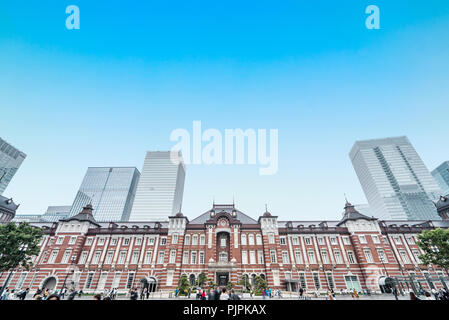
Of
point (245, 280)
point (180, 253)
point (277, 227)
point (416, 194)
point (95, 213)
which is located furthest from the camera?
point (95, 213)

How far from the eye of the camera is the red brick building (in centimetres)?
3441

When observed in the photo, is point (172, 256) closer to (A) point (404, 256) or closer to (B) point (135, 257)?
(B) point (135, 257)

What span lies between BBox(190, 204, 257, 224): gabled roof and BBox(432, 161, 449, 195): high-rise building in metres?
162

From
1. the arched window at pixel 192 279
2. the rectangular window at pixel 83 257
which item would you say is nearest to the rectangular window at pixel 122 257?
the rectangular window at pixel 83 257

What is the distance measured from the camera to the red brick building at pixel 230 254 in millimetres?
34406

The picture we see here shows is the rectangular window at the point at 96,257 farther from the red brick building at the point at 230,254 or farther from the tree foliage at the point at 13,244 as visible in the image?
the tree foliage at the point at 13,244

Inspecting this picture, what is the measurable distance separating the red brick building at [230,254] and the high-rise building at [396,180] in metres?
84.8

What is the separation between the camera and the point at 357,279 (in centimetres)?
3453

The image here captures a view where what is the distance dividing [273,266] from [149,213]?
102 meters

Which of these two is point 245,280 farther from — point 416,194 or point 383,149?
point 383,149

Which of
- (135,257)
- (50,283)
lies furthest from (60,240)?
(135,257)

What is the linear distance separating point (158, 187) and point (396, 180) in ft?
474
